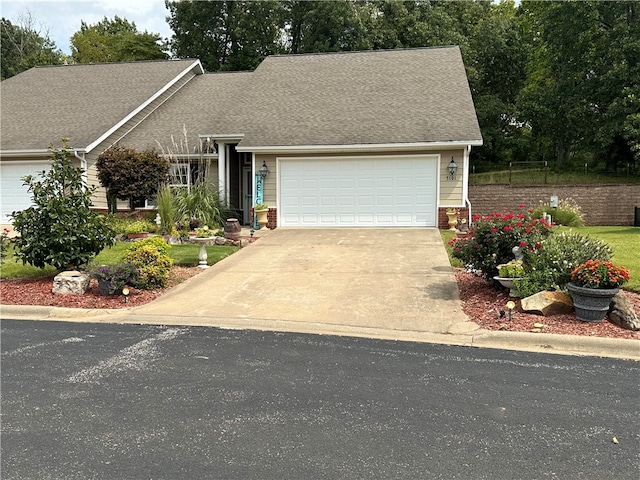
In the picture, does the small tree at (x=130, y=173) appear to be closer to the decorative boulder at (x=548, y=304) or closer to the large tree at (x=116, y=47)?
the decorative boulder at (x=548, y=304)

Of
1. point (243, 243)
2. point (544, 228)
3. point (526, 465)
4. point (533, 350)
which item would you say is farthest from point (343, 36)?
point (526, 465)

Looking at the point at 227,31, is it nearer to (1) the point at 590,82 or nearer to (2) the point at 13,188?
(2) the point at 13,188

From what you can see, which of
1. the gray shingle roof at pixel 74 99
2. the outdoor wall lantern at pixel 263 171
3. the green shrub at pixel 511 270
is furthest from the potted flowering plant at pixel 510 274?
the gray shingle roof at pixel 74 99

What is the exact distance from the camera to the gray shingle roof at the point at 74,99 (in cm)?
1748

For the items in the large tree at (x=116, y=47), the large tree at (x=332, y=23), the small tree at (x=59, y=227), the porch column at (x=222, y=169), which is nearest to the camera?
the small tree at (x=59, y=227)

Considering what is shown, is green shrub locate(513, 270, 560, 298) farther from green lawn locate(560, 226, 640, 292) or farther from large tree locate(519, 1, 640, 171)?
large tree locate(519, 1, 640, 171)

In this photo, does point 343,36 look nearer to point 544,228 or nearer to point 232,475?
point 544,228

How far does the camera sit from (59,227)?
835cm

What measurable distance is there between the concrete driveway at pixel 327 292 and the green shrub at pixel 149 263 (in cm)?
35

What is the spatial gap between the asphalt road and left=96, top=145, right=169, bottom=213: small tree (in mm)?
9810

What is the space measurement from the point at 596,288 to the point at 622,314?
0.41m

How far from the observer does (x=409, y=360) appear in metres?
5.06

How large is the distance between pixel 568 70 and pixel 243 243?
22.7m

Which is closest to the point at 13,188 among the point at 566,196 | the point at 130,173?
the point at 130,173
